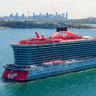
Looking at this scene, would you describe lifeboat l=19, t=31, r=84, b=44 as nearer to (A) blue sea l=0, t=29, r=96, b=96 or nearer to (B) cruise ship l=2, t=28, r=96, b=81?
(B) cruise ship l=2, t=28, r=96, b=81

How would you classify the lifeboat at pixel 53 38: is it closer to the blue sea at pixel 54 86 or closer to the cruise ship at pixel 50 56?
the cruise ship at pixel 50 56

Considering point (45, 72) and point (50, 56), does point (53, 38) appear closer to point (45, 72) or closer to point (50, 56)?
point (50, 56)

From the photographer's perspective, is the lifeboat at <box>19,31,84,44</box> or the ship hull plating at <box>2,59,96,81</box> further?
the lifeboat at <box>19,31,84,44</box>

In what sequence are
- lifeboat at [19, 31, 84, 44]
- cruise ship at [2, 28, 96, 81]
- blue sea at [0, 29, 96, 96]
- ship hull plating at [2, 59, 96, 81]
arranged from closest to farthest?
blue sea at [0, 29, 96, 96] < ship hull plating at [2, 59, 96, 81] < cruise ship at [2, 28, 96, 81] < lifeboat at [19, 31, 84, 44]

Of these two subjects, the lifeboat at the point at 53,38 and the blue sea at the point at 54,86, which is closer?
the blue sea at the point at 54,86

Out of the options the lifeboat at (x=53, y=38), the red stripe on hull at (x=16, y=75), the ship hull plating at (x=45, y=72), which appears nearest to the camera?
the red stripe on hull at (x=16, y=75)

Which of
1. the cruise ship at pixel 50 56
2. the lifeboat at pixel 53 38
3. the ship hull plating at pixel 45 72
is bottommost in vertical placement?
the ship hull plating at pixel 45 72

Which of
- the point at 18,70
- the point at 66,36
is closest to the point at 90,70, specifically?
the point at 66,36

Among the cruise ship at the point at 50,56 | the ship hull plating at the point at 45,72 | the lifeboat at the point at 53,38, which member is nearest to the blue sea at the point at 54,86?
the ship hull plating at the point at 45,72

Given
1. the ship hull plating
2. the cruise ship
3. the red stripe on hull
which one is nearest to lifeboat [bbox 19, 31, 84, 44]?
the cruise ship

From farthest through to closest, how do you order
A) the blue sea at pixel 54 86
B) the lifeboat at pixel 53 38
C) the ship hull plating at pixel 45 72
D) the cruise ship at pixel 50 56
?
1. the lifeboat at pixel 53 38
2. the cruise ship at pixel 50 56
3. the ship hull plating at pixel 45 72
4. the blue sea at pixel 54 86
